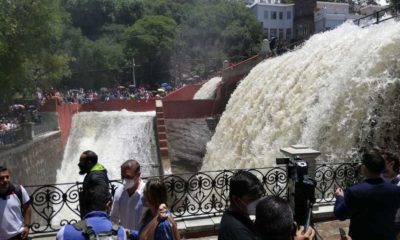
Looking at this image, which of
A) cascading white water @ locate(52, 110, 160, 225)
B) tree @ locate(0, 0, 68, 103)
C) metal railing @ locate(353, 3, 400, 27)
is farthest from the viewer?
cascading white water @ locate(52, 110, 160, 225)

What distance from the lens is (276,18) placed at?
2606 inches

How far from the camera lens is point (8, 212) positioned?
4680mm

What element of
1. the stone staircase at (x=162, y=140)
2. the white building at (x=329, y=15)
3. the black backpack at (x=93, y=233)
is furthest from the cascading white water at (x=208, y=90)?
the black backpack at (x=93, y=233)

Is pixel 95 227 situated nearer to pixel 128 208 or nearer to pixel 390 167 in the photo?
pixel 128 208

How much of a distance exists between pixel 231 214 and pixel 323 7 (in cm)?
6146

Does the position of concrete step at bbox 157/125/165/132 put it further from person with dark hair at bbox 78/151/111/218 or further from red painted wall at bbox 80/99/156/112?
person with dark hair at bbox 78/151/111/218

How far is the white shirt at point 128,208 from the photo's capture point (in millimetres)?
4371

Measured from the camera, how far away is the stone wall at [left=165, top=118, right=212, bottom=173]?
1959cm

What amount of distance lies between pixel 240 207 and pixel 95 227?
1.05 meters

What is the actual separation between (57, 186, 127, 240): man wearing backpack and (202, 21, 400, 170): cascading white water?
750 centimetres

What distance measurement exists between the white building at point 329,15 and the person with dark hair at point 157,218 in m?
52.1

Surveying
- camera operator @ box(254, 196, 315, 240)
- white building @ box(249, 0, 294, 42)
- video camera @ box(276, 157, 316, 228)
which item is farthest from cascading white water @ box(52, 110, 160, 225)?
white building @ box(249, 0, 294, 42)

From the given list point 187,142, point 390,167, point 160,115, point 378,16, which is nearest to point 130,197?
point 390,167

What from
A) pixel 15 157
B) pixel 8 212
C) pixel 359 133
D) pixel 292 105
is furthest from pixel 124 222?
pixel 15 157
